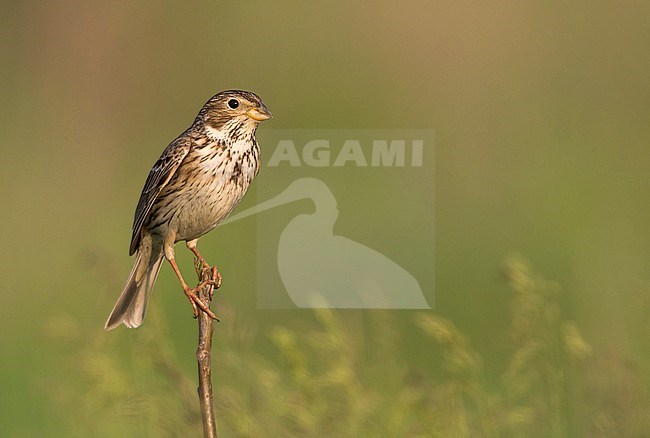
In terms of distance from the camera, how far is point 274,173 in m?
10.6

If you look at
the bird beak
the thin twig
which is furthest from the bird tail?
the thin twig

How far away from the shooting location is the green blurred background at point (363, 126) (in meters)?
8.66

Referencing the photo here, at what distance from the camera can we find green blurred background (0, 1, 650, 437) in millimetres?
8656

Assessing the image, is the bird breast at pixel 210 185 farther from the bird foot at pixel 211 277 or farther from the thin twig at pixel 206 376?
the thin twig at pixel 206 376

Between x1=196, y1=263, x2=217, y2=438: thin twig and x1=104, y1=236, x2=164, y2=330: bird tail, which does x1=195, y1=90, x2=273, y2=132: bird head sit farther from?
x1=196, y1=263, x2=217, y2=438: thin twig

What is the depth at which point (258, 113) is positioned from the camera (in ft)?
16.6

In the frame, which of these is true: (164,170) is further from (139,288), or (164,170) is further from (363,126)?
(363,126)

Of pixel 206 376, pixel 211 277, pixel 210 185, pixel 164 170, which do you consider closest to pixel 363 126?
pixel 164 170

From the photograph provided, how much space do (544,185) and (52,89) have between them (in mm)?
4901

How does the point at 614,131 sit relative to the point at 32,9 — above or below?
below

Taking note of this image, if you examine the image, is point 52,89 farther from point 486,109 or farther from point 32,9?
point 486,109

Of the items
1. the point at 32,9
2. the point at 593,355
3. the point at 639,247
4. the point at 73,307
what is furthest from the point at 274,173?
the point at 593,355

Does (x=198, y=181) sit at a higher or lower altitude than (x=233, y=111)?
lower

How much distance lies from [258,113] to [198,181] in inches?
15.7
